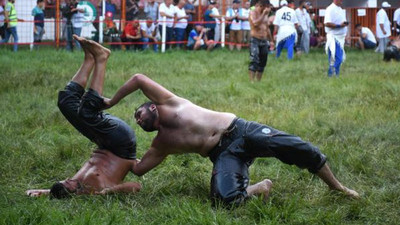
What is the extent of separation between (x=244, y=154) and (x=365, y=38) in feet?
64.2

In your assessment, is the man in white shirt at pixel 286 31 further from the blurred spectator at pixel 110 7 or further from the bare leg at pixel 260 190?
the bare leg at pixel 260 190

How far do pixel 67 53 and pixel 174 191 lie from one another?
40.4 feet

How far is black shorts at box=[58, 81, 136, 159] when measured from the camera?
20.9 feet

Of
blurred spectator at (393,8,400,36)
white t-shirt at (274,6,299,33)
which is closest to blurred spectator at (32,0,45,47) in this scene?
white t-shirt at (274,6,299,33)

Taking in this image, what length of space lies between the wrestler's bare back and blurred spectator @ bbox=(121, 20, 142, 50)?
1508cm

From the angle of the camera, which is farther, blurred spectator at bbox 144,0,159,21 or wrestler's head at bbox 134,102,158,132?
blurred spectator at bbox 144,0,159,21

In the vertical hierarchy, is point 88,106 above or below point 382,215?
above

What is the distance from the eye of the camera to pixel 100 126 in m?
6.41

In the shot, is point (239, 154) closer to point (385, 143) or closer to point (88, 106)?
point (88, 106)

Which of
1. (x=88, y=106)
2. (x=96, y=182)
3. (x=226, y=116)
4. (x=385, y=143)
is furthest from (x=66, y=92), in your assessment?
(x=385, y=143)

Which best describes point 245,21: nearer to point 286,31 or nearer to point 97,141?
point 286,31

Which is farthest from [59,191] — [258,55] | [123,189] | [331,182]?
[258,55]

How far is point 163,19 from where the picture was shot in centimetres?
2162

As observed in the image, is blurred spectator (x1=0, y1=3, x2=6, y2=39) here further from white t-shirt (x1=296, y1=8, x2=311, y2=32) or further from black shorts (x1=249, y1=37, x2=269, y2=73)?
black shorts (x1=249, y1=37, x2=269, y2=73)
